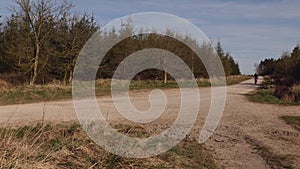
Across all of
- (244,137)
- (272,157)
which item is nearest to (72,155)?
(272,157)

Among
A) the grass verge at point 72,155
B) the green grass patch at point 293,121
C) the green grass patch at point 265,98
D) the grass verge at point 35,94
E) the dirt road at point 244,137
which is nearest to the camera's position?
the grass verge at point 72,155

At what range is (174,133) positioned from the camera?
834cm

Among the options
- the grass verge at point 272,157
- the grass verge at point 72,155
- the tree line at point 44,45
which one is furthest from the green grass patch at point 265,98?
the grass verge at point 72,155

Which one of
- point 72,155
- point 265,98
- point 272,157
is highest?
point 72,155

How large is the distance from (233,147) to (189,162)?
70.8 inches

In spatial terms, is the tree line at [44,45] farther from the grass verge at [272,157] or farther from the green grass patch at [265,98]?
the grass verge at [272,157]

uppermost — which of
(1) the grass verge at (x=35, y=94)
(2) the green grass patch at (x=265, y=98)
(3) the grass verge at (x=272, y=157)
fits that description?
(1) the grass verge at (x=35, y=94)

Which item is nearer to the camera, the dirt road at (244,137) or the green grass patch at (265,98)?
the dirt road at (244,137)

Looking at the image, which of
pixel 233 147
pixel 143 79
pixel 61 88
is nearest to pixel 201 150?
pixel 233 147

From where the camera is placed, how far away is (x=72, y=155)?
5125 mm

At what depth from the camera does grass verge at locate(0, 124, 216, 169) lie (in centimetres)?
428

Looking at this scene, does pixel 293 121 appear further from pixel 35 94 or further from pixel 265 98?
pixel 35 94

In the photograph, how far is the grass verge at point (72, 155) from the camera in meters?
4.28

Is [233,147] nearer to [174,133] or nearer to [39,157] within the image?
[174,133]
